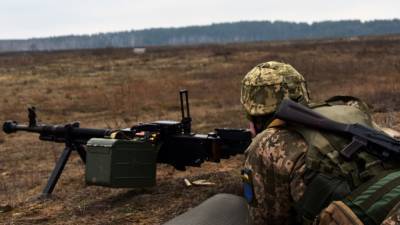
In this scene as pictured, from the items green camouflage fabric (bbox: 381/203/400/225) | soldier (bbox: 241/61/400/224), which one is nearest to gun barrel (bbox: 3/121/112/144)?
soldier (bbox: 241/61/400/224)

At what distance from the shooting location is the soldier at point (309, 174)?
2311 millimetres

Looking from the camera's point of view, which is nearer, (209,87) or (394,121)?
(394,121)

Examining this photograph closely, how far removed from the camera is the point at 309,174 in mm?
2516

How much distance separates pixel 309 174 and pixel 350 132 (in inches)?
10.6

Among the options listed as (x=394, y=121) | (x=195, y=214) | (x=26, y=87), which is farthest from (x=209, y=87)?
(x=195, y=214)

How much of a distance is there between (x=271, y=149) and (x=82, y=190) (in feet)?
15.4

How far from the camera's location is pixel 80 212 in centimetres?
579

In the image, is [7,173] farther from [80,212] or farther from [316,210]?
[316,210]

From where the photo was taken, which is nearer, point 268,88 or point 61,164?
point 268,88

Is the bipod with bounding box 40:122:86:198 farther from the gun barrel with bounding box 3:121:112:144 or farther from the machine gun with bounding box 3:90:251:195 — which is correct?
the machine gun with bounding box 3:90:251:195

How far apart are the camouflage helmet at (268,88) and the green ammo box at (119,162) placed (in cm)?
239

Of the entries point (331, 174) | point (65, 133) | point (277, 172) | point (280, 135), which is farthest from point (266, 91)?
point (65, 133)

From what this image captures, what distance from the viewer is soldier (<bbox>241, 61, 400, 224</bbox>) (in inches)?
91.0

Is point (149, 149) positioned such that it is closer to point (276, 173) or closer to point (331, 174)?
point (276, 173)
